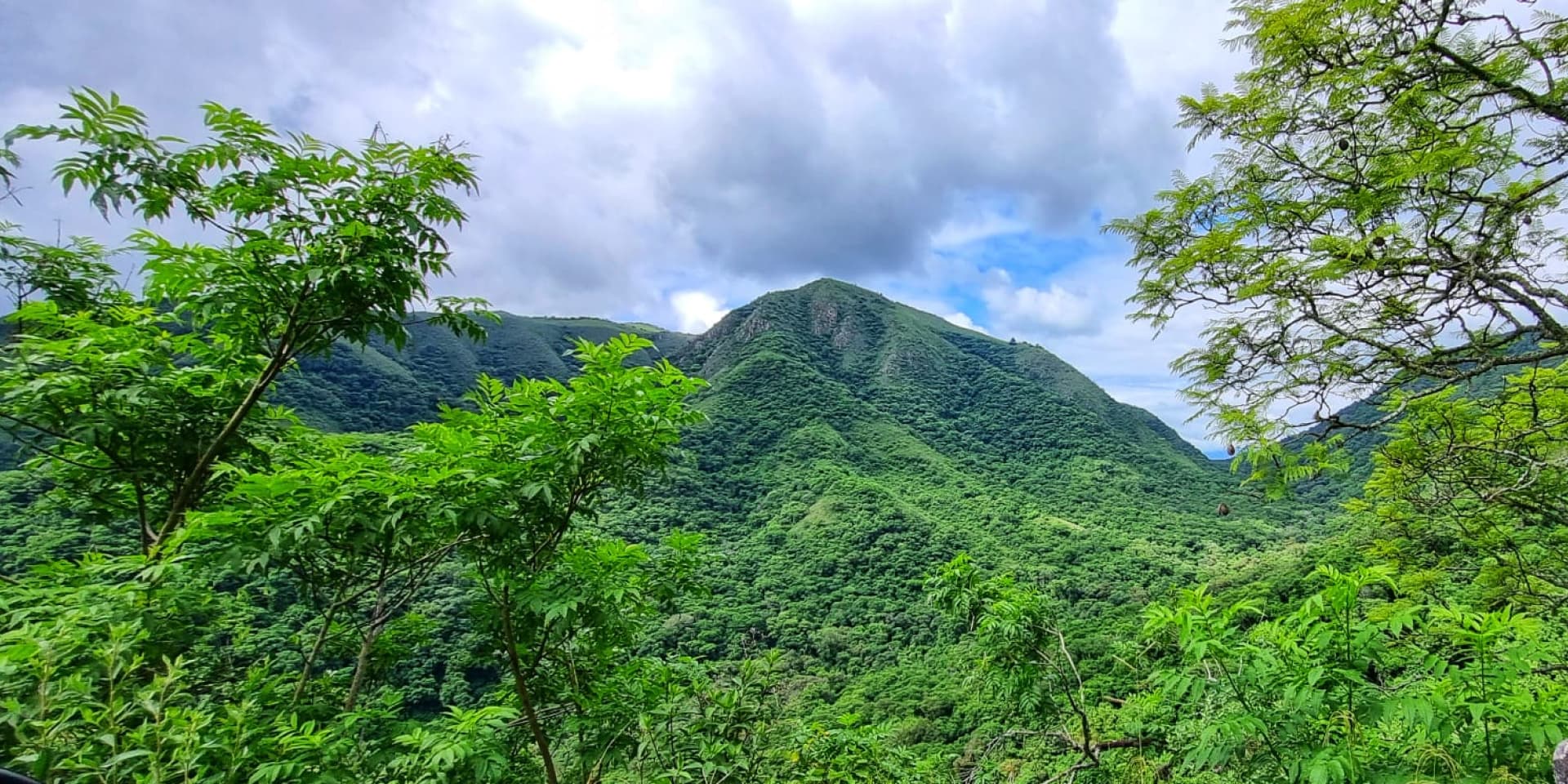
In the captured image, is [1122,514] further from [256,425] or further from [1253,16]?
[256,425]

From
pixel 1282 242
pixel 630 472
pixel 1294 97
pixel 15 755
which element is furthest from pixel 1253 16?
pixel 15 755

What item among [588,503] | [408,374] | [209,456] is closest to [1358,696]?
[588,503]

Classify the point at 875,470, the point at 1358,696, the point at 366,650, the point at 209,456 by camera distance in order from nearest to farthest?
the point at 1358,696 < the point at 366,650 < the point at 209,456 < the point at 875,470

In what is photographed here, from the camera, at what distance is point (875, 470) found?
62000 mm

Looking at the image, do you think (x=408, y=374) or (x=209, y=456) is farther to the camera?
(x=408, y=374)

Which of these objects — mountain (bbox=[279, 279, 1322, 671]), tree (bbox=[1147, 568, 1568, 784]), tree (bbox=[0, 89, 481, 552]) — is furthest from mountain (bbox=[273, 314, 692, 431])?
tree (bbox=[1147, 568, 1568, 784])

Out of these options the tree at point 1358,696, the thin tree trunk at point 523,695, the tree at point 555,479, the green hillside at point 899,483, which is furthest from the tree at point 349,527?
the green hillside at point 899,483

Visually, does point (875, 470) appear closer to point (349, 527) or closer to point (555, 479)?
point (555, 479)

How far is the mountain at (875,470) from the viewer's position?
124ft

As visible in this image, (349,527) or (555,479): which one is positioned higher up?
(555,479)

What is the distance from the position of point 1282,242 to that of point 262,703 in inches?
248

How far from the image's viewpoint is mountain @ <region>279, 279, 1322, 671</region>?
37.7 m

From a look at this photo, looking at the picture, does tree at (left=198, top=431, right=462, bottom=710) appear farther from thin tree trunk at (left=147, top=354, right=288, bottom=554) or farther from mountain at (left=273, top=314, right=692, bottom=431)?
mountain at (left=273, top=314, right=692, bottom=431)

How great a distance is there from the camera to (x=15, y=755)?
162cm
